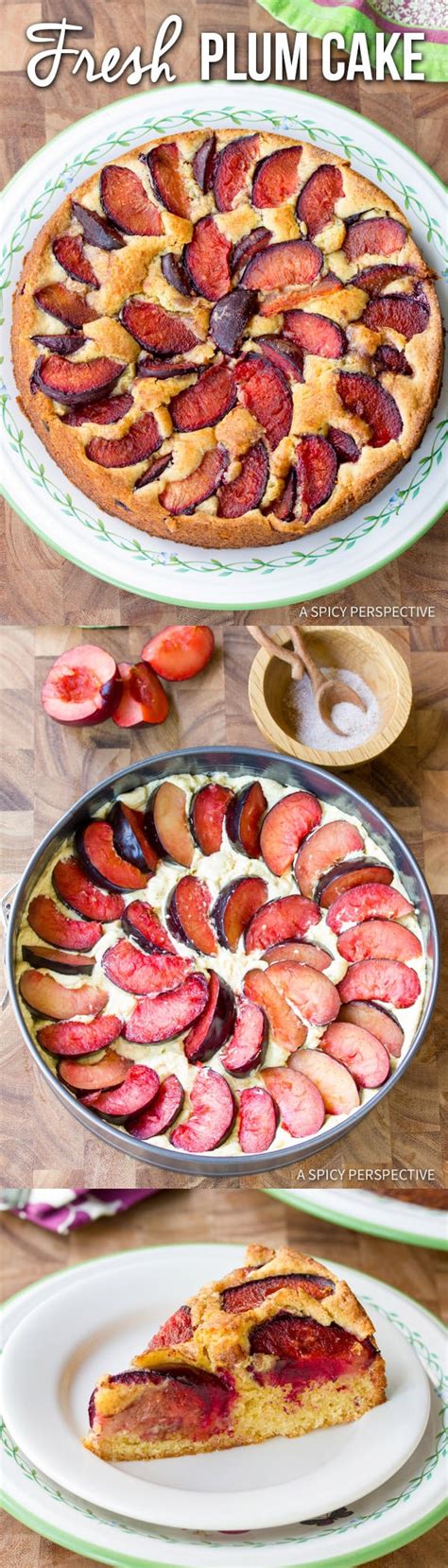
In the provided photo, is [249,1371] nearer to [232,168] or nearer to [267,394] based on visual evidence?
[267,394]

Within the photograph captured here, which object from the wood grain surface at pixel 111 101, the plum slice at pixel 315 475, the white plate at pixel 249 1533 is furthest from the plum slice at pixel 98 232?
the white plate at pixel 249 1533

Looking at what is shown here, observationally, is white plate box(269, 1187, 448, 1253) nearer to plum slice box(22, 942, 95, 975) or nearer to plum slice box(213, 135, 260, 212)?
plum slice box(22, 942, 95, 975)

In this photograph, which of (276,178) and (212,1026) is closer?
(212,1026)

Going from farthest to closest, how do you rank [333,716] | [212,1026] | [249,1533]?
1. [333,716]
2. [212,1026]
3. [249,1533]

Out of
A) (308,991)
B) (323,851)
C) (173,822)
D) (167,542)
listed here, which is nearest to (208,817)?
(173,822)

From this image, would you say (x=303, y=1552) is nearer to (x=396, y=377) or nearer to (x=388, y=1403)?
(x=388, y=1403)

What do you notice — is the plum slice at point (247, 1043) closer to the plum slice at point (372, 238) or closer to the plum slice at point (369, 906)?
the plum slice at point (369, 906)
